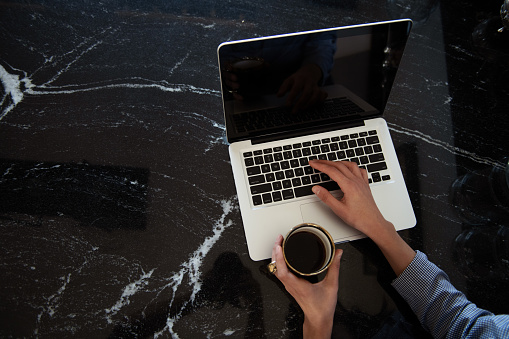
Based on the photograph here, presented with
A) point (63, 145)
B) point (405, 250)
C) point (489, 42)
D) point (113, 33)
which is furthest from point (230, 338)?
point (489, 42)

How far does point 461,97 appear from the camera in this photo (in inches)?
40.6

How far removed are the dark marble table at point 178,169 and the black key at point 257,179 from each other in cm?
7

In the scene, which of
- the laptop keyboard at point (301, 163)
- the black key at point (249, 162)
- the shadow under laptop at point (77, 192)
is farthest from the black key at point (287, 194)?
the shadow under laptop at point (77, 192)

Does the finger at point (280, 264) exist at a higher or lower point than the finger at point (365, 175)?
lower

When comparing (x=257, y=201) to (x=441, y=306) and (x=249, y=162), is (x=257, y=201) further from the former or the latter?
(x=441, y=306)

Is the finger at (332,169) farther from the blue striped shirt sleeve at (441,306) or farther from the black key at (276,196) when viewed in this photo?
the blue striped shirt sleeve at (441,306)

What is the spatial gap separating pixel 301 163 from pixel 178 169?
1.03ft

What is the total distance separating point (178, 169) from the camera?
0.91 meters

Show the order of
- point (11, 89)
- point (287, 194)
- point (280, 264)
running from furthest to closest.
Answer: point (11, 89) → point (287, 194) → point (280, 264)

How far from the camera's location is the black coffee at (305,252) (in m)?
0.79

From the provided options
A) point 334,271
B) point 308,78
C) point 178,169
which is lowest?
point 334,271

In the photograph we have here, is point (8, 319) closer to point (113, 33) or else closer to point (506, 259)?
point (113, 33)

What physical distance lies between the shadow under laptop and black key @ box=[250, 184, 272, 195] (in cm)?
27

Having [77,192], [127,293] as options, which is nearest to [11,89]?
[77,192]
